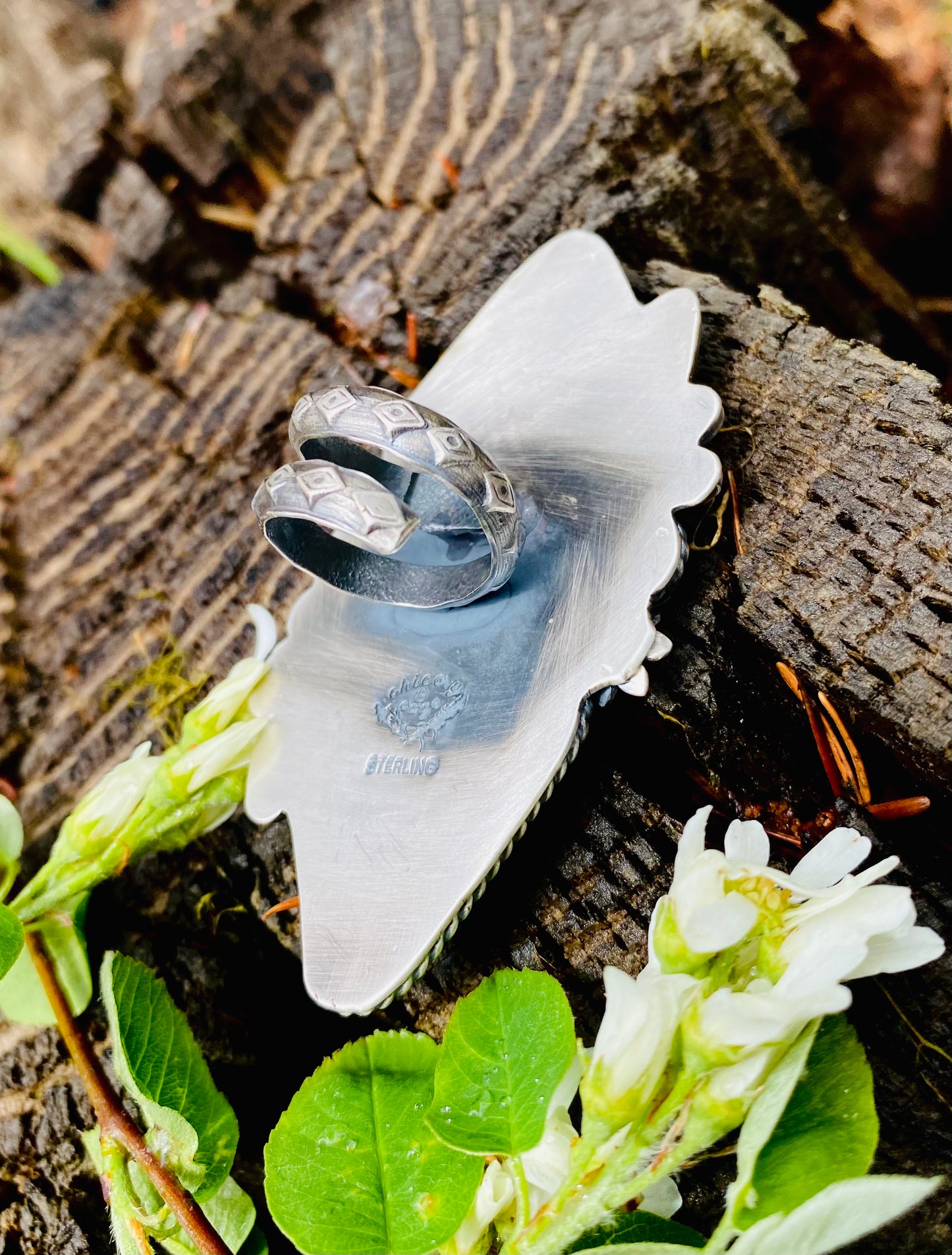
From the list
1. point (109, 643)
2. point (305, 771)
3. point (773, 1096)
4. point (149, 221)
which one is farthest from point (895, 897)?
point (149, 221)

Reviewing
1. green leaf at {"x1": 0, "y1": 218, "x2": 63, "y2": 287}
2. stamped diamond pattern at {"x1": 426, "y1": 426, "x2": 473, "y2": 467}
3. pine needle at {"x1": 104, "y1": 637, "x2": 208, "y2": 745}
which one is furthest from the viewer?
green leaf at {"x1": 0, "y1": 218, "x2": 63, "y2": 287}

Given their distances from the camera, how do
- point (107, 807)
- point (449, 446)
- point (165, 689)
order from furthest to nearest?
point (165, 689)
point (107, 807)
point (449, 446)

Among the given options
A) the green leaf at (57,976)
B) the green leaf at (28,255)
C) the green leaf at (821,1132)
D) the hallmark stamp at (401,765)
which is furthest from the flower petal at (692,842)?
the green leaf at (28,255)

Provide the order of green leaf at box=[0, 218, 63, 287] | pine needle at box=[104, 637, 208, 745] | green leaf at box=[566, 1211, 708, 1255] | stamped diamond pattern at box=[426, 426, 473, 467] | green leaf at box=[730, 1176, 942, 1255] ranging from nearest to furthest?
green leaf at box=[730, 1176, 942, 1255]
green leaf at box=[566, 1211, 708, 1255]
stamped diamond pattern at box=[426, 426, 473, 467]
pine needle at box=[104, 637, 208, 745]
green leaf at box=[0, 218, 63, 287]

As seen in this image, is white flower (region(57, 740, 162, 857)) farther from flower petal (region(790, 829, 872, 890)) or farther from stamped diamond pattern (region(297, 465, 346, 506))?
flower petal (region(790, 829, 872, 890))

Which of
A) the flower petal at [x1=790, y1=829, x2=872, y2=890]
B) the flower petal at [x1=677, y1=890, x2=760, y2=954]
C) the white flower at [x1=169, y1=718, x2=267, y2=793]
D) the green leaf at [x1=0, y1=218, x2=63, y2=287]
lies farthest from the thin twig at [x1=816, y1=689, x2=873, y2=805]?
the green leaf at [x1=0, y1=218, x2=63, y2=287]

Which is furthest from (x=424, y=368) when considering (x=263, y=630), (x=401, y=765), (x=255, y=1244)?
(x=255, y=1244)

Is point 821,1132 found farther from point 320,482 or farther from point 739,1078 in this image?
point 320,482
